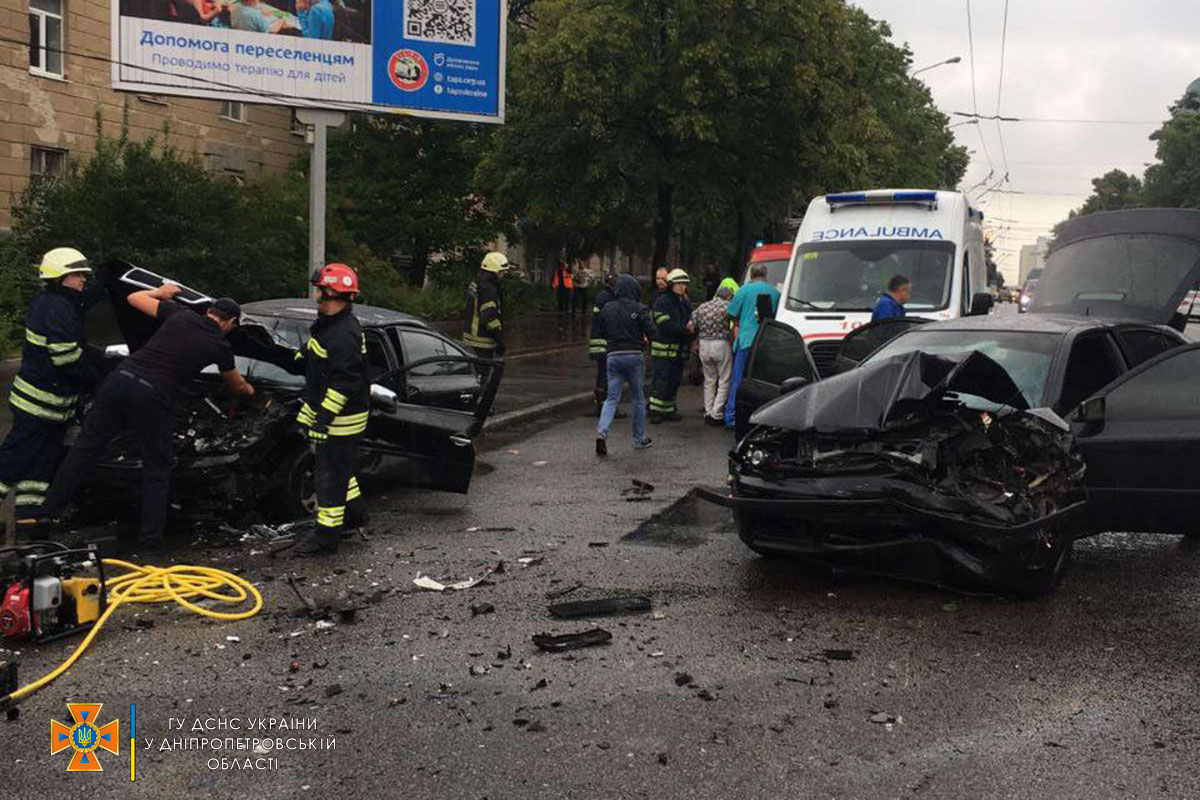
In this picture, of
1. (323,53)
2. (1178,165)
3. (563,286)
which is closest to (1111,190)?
(1178,165)

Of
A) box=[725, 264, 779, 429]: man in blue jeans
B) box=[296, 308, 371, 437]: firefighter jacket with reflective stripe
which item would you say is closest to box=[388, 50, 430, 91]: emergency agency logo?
box=[725, 264, 779, 429]: man in blue jeans

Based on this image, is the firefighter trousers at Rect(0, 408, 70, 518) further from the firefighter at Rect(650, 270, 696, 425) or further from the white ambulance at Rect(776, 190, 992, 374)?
the white ambulance at Rect(776, 190, 992, 374)

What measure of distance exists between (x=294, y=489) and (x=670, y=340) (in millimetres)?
5877

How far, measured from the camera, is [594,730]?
418cm

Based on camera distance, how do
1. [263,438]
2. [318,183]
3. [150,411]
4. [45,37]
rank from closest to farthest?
[150,411] < [263,438] < [318,183] < [45,37]

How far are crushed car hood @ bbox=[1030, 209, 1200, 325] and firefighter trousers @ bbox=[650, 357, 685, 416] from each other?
5887mm

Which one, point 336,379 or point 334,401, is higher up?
point 336,379

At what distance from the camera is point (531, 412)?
44.8ft

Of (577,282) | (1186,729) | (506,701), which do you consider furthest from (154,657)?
(577,282)

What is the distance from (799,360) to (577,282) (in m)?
22.6

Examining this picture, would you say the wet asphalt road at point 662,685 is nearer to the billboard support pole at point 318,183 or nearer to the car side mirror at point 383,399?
the car side mirror at point 383,399

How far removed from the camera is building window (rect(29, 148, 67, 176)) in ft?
71.8

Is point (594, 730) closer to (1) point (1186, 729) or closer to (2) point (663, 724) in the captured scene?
(2) point (663, 724)

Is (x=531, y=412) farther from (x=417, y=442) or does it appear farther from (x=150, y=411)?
(x=150, y=411)
